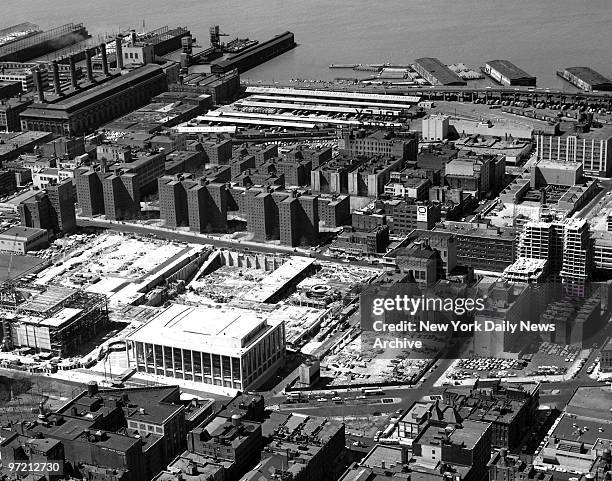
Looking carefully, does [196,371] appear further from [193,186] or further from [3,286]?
[193,186]

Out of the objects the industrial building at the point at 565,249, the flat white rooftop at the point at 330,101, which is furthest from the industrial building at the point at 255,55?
the industrial building at the point at 565,249

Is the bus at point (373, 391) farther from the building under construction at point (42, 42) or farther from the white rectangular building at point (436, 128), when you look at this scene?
the building under construction at point (42, 42)

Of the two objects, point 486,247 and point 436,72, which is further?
point 436,72

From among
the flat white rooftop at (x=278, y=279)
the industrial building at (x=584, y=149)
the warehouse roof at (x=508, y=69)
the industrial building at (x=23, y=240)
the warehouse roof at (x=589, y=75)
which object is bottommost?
the flat white rooftop at (x=278, y=279)

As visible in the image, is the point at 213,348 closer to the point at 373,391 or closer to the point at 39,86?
the point at 373,391

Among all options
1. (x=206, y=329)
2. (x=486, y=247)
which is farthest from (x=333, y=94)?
(x=206, y=329)

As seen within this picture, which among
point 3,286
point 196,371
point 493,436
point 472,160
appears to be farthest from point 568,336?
point 3,286
